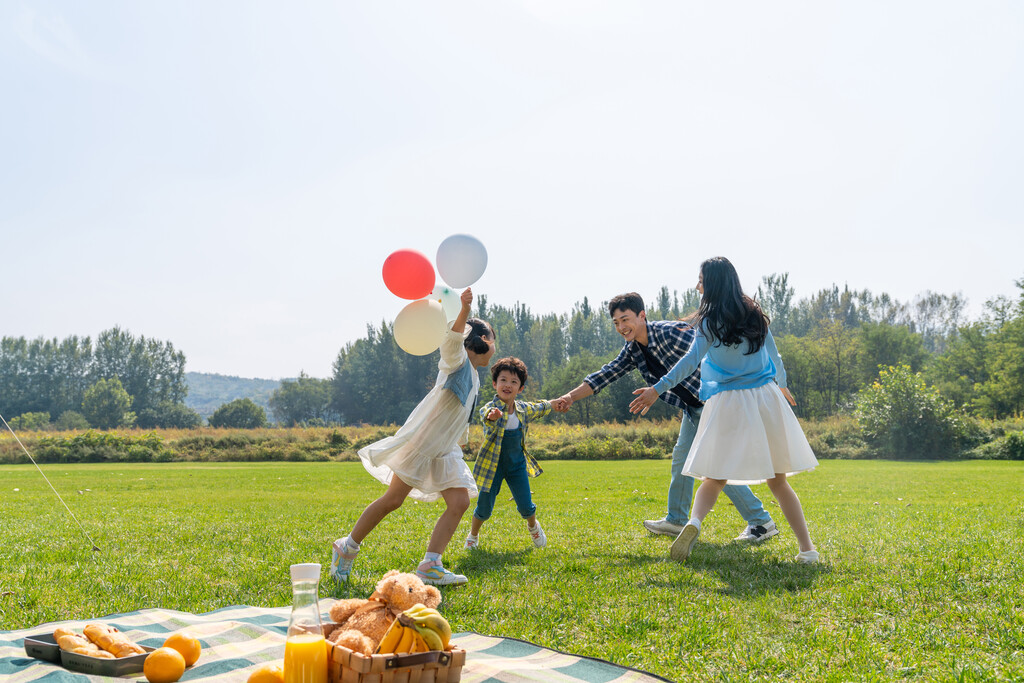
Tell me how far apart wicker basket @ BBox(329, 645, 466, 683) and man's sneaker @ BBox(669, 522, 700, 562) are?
306 centimetres

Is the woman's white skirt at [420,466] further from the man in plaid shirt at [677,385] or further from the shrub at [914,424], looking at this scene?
the shrub at [914,424]

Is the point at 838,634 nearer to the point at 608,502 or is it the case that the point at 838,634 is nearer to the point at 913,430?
the point at 608,502

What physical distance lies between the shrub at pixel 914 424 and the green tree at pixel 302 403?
69.5m

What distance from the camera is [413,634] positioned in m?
2.30

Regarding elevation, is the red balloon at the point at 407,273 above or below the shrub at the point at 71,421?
above

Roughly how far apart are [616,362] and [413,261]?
258 cm

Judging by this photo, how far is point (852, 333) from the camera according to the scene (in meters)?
56.9

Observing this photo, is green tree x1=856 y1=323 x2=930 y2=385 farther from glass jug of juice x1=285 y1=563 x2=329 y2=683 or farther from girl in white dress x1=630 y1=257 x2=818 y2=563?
glass jug of juice x1=285 y1=563 x2=329 y2=683

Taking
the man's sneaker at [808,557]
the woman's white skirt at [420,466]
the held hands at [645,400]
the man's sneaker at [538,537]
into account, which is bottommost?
the man's sneaker at [538,537]

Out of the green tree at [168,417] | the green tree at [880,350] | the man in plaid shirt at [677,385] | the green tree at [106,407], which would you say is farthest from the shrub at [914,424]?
the green tree at [168,417]

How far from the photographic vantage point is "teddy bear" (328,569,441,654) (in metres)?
2.43

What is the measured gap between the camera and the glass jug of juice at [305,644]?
80.9 inches

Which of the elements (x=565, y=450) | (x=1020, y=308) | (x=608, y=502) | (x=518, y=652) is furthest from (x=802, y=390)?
(x=518, y=652)

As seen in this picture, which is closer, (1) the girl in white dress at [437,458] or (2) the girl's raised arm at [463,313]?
(2) the girl's raised arm at [463,313]
